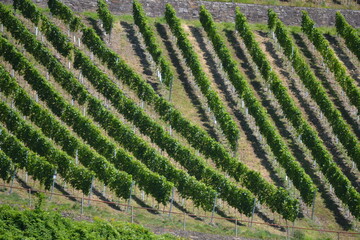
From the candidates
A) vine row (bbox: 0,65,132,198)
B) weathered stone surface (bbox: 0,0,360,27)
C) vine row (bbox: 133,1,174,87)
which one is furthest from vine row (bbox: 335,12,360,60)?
vine row (bbox: 0,65,132,198)

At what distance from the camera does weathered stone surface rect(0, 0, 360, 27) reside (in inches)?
2931

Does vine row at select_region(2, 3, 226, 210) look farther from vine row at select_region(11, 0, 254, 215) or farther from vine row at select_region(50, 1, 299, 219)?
vine row at select_region(50, 1, 299, 219)

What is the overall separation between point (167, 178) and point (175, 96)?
398 inches

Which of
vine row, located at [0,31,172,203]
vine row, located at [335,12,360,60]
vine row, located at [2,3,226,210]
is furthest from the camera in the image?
vine row, located at [335,12,360,60]

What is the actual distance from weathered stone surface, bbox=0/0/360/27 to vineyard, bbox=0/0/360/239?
3.52 feet

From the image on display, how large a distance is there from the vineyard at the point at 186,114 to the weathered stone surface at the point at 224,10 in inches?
42.3

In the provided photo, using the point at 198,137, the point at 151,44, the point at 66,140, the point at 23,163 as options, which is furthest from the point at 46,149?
the point at 151,44

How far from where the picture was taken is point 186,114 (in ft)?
213

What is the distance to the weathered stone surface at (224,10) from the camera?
74438 mm

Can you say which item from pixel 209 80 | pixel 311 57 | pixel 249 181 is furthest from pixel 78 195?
pixel 311 57

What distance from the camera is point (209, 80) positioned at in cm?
6819

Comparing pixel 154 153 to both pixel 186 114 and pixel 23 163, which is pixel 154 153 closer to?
pixel 186 114

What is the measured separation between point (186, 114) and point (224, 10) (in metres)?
15.8

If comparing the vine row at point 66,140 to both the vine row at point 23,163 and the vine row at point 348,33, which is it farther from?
the vine row at point 348,33
